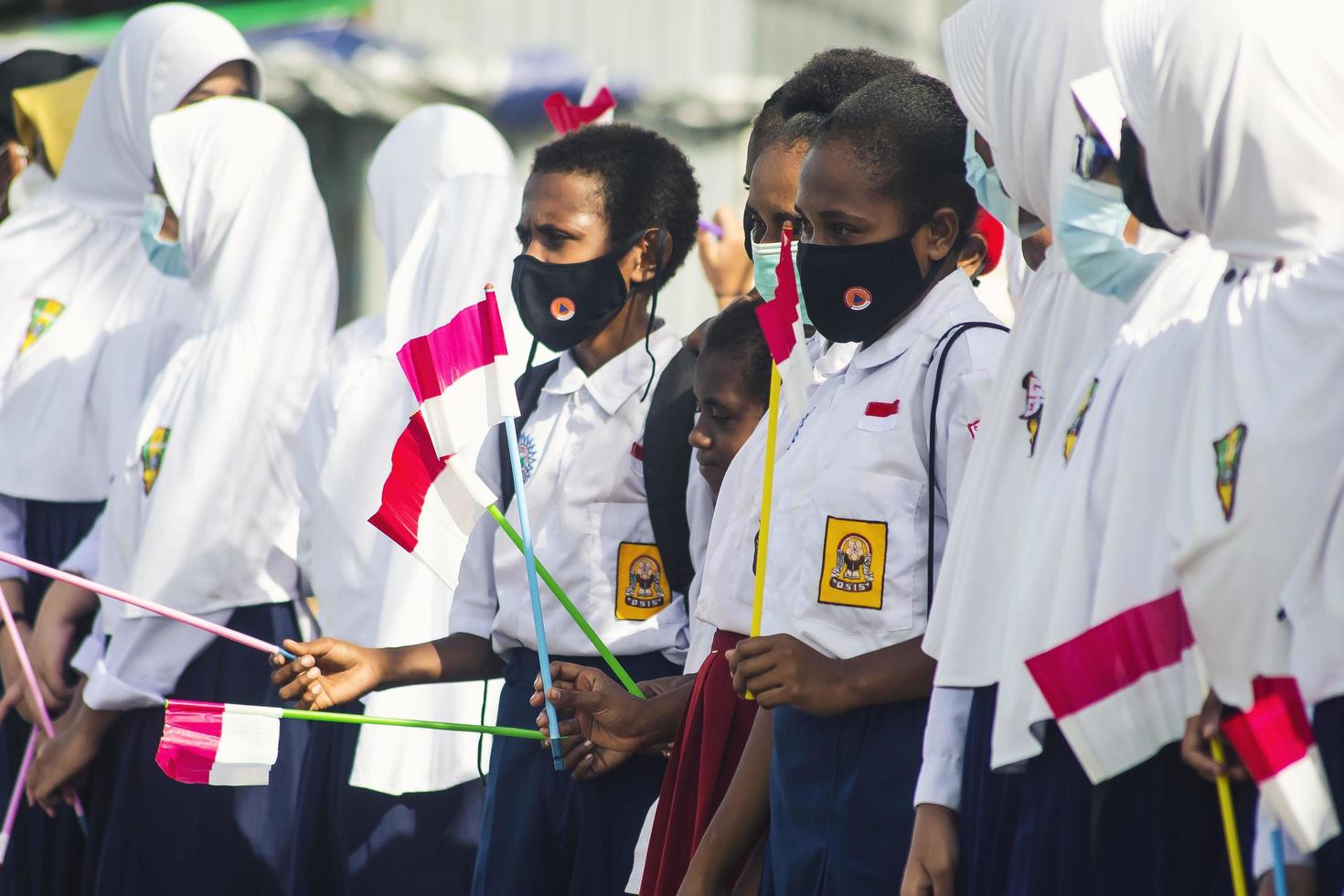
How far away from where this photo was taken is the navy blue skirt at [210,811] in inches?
185

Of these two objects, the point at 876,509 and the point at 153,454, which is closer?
the point at 876,509

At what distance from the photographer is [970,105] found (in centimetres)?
287

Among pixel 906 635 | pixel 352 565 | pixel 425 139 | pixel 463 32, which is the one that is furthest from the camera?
pixel 463 32

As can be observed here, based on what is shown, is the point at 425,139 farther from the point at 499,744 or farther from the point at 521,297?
the point at 499,744

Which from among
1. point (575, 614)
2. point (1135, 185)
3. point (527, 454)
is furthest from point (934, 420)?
point (527, 454)

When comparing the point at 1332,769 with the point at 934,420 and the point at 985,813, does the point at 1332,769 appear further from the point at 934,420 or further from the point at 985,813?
the point at 934,420

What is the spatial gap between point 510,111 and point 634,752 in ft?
24.4

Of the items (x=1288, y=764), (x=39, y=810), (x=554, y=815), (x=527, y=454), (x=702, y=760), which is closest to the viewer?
(x=1288, y=764)

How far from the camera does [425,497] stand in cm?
349

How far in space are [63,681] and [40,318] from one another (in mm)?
1203

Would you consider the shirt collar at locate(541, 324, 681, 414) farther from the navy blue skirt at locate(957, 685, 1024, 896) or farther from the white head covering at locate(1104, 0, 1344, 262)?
the white head covering at locate(1104, 0, 1344, 262)

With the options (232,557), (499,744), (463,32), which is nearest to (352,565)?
(232,557)

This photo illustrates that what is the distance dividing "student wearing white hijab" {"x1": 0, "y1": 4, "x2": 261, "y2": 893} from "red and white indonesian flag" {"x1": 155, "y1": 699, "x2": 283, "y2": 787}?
2.25 meters

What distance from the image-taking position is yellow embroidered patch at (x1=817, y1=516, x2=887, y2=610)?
111 inches
